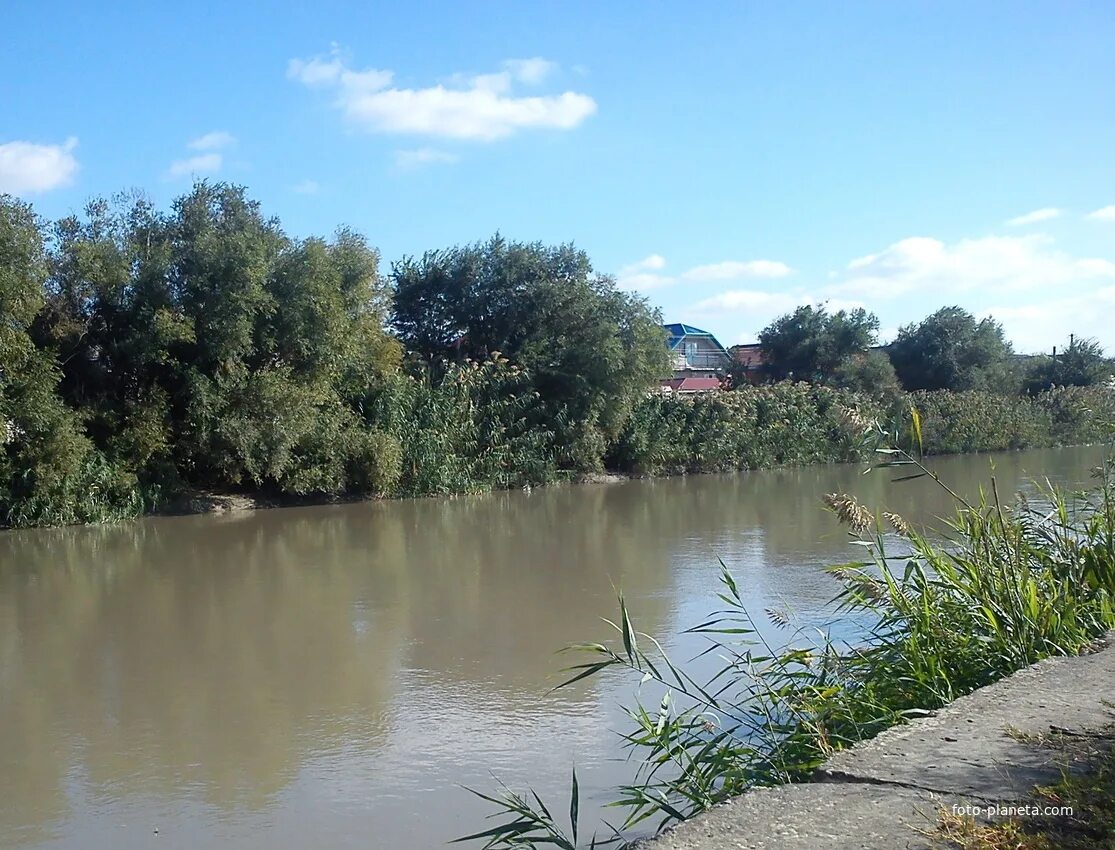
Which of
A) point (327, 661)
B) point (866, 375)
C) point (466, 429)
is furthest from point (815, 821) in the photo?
point (866, 375)

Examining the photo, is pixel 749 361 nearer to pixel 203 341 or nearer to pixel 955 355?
pixel 955 355

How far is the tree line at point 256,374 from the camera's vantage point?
16.3 m

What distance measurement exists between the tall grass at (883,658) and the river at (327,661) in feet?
2.39

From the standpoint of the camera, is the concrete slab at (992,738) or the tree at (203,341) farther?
the tree at (203,341)

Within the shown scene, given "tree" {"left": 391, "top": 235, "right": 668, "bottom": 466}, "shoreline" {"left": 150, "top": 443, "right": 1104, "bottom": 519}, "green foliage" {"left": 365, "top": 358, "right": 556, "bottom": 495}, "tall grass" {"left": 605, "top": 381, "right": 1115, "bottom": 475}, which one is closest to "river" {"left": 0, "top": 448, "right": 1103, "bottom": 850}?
"shoreline" {"left": 150, "top": 443, "right": 1104, "bottom": 519}

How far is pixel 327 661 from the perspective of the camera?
8.29 meters

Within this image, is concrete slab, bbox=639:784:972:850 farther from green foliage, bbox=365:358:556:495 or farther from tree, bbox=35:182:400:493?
green foliage, bbox=365:358:556:495

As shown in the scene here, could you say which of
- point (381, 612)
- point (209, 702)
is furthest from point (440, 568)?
point (209, 702)

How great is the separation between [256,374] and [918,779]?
16.3 meters

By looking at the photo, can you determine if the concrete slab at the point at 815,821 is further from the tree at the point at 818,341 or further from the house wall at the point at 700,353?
the house wall at the point at 700,353

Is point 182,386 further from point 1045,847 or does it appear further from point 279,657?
point 1045,847

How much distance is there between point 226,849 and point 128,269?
46.3ft

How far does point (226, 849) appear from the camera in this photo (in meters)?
4.85

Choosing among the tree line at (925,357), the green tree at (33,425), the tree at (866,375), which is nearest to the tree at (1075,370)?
the tree line at (925,357)
